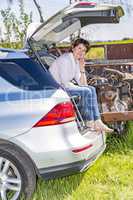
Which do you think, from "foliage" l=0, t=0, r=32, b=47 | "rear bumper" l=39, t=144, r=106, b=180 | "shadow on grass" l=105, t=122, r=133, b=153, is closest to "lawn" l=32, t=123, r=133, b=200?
"shadow on grass" l=105, t=122, r=133, b=153

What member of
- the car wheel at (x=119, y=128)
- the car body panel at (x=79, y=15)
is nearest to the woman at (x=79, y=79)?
the car body panel at (x=79, y=15)

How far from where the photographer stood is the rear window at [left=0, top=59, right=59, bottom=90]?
3.62 meters

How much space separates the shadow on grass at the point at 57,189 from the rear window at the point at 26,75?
1.12 m

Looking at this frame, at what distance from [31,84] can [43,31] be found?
2.78 ft

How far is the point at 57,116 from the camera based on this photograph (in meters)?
3.55

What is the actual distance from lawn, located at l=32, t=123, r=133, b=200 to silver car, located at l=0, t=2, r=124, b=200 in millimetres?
389

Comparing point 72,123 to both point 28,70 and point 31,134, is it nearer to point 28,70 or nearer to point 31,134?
point 31,134

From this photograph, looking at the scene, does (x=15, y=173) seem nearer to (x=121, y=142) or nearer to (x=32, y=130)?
(x=32, y=130)

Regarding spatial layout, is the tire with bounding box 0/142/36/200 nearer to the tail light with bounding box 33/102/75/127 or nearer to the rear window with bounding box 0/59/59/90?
the tail light with bounding box 33/102/75/127

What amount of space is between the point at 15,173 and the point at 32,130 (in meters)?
0.48

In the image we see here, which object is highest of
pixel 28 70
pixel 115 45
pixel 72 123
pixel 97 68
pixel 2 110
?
pixel 28 70

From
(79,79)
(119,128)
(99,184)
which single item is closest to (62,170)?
(99,184)

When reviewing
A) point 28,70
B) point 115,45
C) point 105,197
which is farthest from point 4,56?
point 115,45

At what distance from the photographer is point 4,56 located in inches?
147
